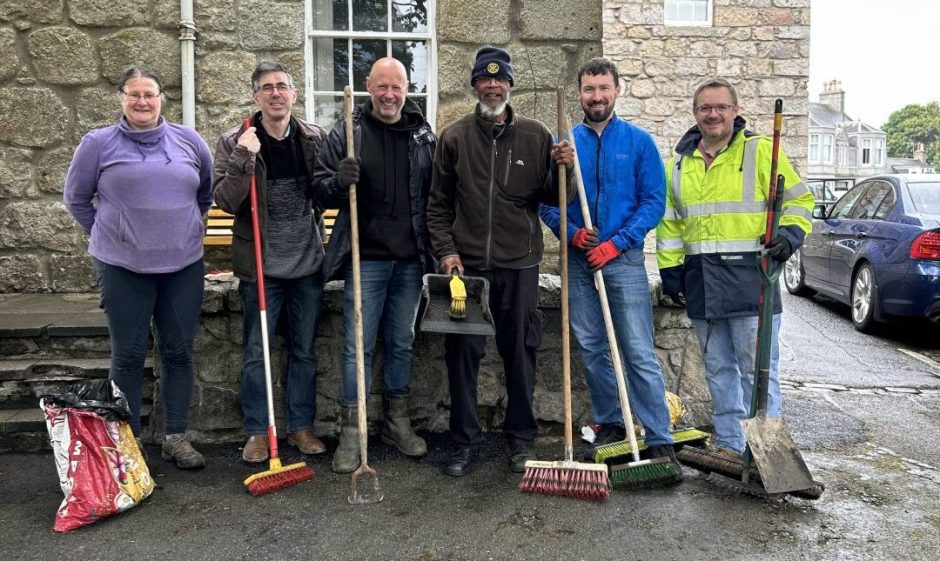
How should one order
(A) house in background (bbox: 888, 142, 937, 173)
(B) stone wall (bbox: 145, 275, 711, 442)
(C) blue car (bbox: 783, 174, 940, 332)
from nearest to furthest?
(B) stone wall (bbox: 145, 275, 711, 442)
(C) blue car (bbox: 783, 174, 940, 332)
(A) house in background (bbox: 888, 142, 937, 173)

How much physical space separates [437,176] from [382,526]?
165 centimetres

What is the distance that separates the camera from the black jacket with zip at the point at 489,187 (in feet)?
11.7

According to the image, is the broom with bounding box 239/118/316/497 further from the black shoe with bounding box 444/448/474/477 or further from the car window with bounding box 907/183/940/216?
the car window with bounding box 907/183/940/216

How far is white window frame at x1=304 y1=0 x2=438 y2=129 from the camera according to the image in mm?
5648

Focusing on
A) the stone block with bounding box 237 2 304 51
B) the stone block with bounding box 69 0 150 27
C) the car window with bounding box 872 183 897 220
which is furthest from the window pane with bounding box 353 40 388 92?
the car window with bounding box 872 183 897 220

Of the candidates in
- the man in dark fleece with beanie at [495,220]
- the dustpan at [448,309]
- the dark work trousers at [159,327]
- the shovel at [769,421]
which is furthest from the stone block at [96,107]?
the shovel at [769,421]

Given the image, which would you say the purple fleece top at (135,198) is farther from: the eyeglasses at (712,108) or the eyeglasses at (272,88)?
the eyeglasses at (712,108)

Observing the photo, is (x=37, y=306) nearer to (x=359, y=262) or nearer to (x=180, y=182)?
(x=180, y=182)

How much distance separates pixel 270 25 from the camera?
5496 millimetres

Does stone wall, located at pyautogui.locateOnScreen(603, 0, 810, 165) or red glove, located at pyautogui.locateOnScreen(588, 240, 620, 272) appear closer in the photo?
red glove, located at pyautogui.locateOnScreen(588, 240, 620, 272)

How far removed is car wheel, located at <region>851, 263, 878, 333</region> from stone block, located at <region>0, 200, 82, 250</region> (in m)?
7.14

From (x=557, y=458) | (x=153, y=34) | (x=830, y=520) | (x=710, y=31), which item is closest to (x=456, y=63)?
(x=153, y=34)

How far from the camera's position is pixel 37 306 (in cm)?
518

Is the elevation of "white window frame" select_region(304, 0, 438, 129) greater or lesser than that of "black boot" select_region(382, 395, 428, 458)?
greater
